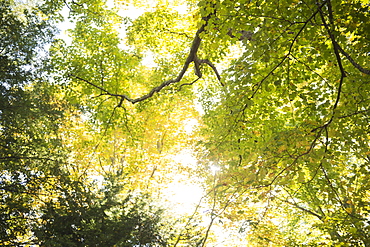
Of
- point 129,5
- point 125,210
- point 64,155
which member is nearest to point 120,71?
point 129,5

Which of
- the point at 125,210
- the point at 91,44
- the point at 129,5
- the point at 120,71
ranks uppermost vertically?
the point at 129,5

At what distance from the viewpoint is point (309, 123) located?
15.8ft

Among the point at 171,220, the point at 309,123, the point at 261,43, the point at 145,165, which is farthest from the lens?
the point at 145,165

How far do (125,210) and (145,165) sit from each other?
4.08 m

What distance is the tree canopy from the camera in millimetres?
4379

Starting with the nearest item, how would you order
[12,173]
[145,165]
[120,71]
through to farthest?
[12,173] → [120,71] → [145,165]

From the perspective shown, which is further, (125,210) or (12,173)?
(125,210)

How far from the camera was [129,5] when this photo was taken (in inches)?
436

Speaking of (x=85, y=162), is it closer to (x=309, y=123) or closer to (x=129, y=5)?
(x=129, y=5)

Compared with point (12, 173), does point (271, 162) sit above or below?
below

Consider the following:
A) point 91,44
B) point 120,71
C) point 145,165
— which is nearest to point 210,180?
point 145,165

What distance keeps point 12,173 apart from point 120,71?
186 inches

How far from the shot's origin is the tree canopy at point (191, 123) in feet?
14.4

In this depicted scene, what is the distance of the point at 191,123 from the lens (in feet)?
46.6
